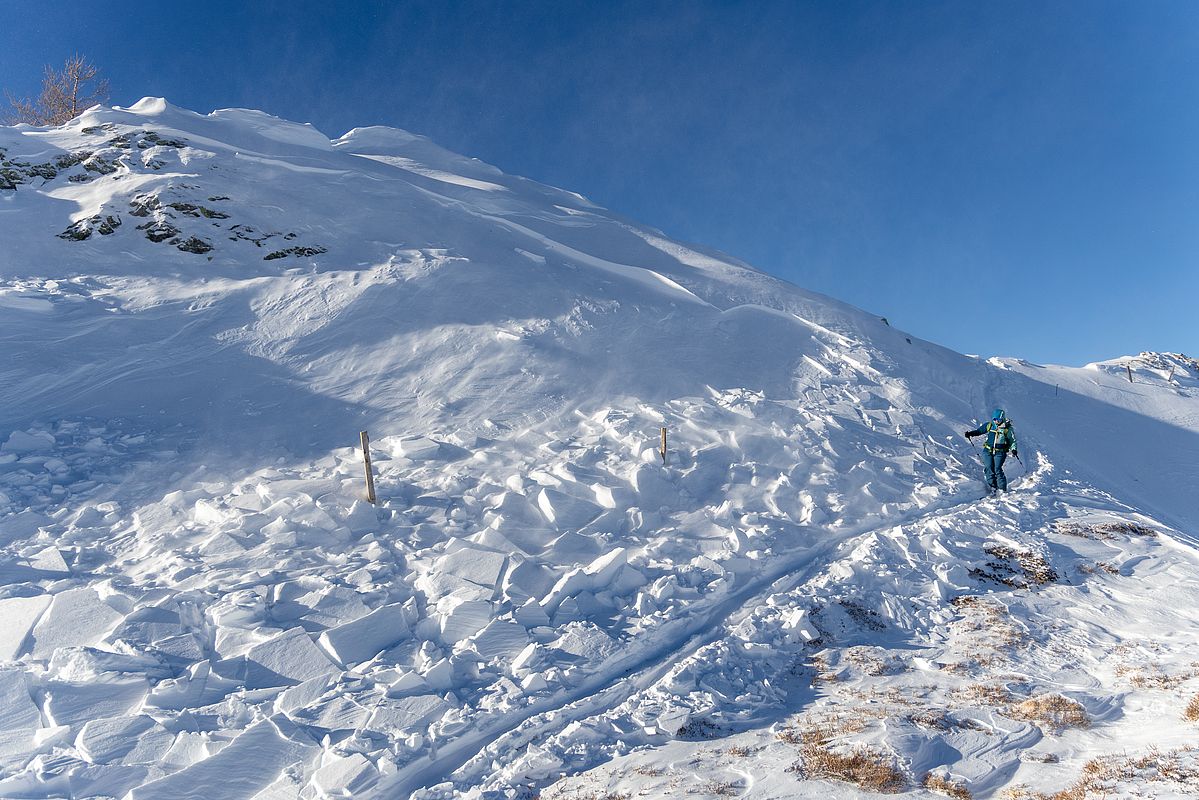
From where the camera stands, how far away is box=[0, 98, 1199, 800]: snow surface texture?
223 inches

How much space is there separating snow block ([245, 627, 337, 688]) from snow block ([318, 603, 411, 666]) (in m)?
0.13

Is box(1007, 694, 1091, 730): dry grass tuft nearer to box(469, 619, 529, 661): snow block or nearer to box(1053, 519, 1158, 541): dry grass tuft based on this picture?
box(469, 619, 529, 661): snow block

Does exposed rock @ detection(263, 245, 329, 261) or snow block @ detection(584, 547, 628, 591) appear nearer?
snow block @ detection(584, 547, 628, 591)

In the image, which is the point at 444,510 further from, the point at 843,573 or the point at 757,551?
the point at 843,573

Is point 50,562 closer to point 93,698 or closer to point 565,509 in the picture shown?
point 93,698

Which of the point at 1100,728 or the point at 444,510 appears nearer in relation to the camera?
the point at 1100,728

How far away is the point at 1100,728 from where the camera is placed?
5820 mm

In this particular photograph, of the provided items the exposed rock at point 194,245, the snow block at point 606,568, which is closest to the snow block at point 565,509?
the snow block at point 606,568

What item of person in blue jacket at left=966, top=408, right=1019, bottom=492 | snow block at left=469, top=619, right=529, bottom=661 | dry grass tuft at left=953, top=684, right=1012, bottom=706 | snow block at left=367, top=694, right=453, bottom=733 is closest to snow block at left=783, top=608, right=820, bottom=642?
dry grass tuft at left=953, top=684, right=1012, bottom=706

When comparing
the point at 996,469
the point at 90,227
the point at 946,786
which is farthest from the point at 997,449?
the point at 90,227

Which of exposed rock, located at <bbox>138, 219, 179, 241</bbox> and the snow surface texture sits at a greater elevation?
exposed rock, located at <bbox>138, 219, 179, 241</bbox>

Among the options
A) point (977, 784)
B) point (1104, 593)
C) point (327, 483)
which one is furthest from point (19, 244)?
point (1104, 593)

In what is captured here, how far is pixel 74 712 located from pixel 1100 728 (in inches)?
379

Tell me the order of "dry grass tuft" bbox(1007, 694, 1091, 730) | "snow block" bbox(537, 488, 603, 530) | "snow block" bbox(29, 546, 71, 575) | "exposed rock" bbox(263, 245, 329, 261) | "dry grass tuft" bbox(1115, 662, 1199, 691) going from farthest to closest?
1. "exposed rock" bbox(263, 245, 329, 261)
2. "snow block" bbox(537, 488, 603, 530)
3. "snow block" bbox(29, 546, 71, 575)
4. "dry grass tuft" bbox(1115, 662, 1199, 691)
5. "dry grass tuft" bbox(1007, 694, 1091, 730)
